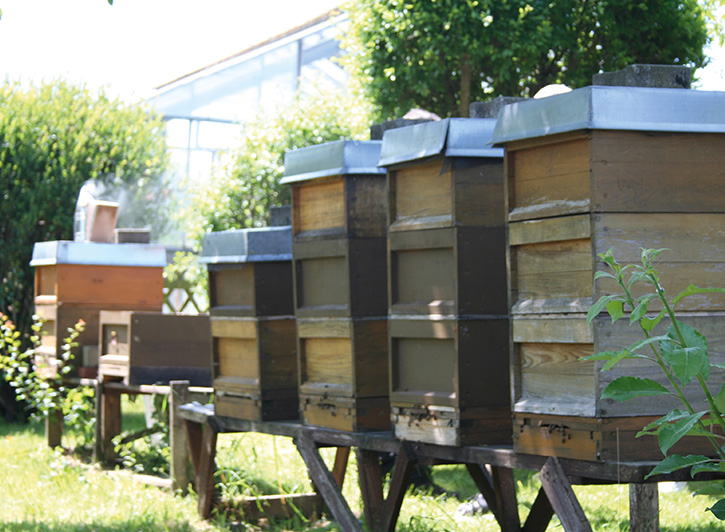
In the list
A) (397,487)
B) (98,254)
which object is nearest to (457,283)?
(397,487)

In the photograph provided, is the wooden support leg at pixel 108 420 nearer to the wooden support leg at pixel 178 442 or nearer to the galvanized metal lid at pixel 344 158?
the wooden support leg at pixel 178 442

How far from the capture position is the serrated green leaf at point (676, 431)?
223cm

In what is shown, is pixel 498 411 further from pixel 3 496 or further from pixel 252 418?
pixel 3 496

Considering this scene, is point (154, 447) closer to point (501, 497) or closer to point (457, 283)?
point (501, 497)

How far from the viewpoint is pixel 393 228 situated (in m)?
4.50

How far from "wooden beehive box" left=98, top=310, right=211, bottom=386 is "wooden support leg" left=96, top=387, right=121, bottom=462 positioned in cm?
26

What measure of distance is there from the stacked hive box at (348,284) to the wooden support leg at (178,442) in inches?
85.5

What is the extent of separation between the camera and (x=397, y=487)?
4.76m

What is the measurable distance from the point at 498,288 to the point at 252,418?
7.34 feet

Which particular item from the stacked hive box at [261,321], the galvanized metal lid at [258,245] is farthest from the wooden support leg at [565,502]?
the galvanized metal lid at [258,245]

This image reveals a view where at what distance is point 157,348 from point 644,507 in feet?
16.4

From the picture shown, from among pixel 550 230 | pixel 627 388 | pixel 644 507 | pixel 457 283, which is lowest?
pixel 644 507

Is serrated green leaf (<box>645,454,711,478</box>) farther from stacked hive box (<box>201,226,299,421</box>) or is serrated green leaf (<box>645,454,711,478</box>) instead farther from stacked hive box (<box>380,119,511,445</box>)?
stacked hive box (<box>201,226,299,421</box>)

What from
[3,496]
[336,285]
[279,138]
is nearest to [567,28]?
[279,138]
